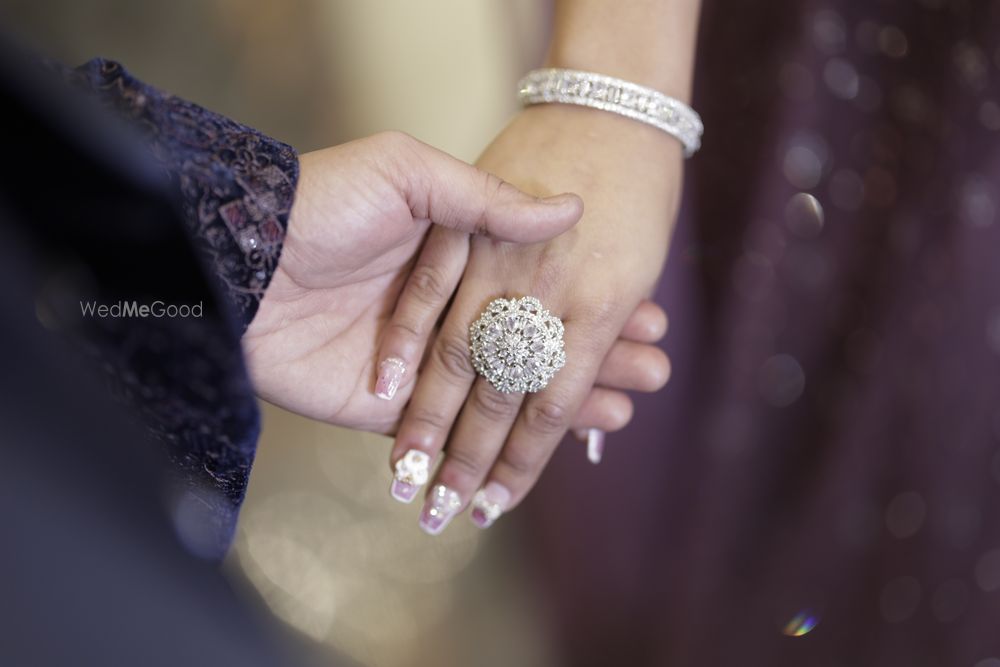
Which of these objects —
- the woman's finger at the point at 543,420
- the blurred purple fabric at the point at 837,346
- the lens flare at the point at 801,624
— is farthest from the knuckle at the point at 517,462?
the lens flare at the point at 801,624

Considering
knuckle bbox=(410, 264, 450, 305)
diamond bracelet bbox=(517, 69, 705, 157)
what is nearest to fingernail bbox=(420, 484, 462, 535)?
knuckle bbox=(410, 264, 450, 305)

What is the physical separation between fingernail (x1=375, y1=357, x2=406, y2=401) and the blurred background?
0.70 meters

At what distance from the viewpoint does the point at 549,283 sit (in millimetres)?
788

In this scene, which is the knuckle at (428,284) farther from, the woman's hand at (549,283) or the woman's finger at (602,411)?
the woman's finger at (602,411)

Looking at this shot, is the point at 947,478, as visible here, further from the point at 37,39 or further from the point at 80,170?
the point at 37,39

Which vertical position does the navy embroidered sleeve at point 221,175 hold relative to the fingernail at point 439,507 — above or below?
above

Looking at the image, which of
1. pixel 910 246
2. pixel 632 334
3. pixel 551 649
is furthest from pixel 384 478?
pixel 910 246

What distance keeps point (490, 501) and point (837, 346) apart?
57cm

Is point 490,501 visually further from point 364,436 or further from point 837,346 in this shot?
point 364,436

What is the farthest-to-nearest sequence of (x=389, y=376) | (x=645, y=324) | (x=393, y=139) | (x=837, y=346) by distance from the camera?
(x=837, y=346), (x=645, y=324), (x=389, y=376), (x=393, y=139)

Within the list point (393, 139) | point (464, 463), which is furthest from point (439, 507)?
point (393, 139)

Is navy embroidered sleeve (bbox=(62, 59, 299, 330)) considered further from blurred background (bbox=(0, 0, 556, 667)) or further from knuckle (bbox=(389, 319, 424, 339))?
blurred background (bbox=(0, 0, 556, 667))

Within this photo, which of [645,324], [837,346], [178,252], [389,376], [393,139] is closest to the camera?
[178,252]

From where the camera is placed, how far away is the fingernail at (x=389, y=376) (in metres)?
0.80
